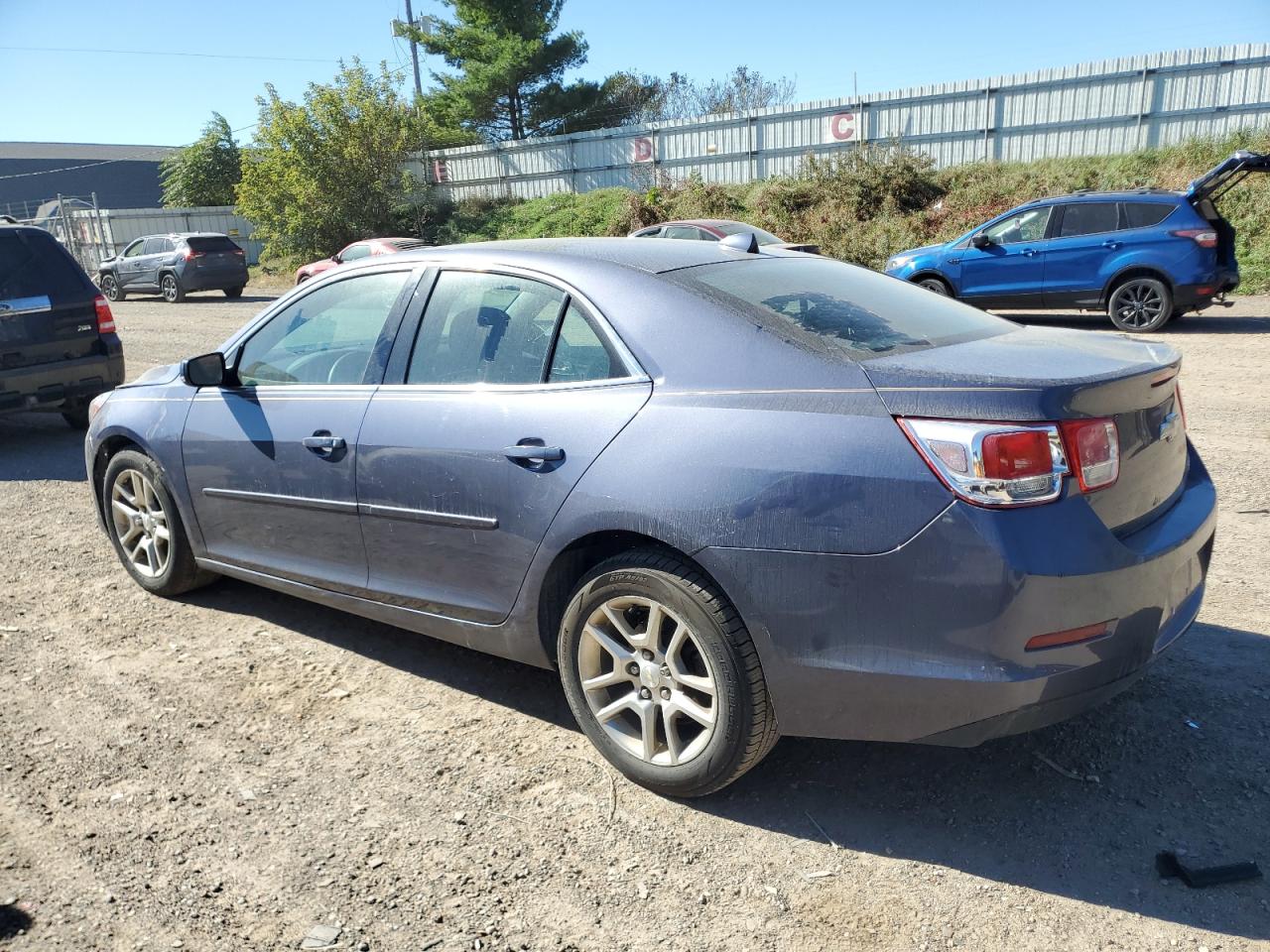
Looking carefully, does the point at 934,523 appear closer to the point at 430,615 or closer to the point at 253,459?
the point at 430,615

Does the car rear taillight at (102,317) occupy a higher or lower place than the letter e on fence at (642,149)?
lower

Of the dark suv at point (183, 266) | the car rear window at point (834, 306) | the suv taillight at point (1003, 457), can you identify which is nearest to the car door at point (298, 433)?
the car rear window at point (834, 306)

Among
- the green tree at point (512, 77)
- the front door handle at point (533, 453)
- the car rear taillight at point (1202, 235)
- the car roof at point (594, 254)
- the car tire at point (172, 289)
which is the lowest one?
the car tire at point (172, 289)

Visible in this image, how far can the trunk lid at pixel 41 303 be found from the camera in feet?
26.9

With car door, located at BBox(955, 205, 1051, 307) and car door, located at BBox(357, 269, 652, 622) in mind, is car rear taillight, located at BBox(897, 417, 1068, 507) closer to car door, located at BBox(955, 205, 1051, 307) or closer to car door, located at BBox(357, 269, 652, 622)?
car door, located at BBox(357, 269, 652, 622)

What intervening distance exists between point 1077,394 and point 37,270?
28.1 ft

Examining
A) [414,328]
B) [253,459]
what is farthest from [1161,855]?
[253,459]

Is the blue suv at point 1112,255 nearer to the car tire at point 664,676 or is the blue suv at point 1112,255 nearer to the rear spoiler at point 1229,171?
the rear spoiler at point 1229,171

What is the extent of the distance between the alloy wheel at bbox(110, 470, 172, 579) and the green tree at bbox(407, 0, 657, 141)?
124ft

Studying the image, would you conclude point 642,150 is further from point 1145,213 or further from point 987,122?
point 1145,213

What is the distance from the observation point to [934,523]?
2.48 metres

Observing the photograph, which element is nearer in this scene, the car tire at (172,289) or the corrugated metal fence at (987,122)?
the corrugated metal fence at (987,122)

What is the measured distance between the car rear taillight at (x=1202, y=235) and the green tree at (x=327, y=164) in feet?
81.4

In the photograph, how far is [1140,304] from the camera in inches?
503
